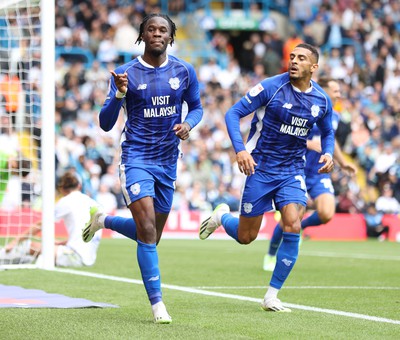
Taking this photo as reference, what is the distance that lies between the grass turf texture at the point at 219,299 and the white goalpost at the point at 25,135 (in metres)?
0.94

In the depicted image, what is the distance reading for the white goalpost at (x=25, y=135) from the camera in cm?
1259

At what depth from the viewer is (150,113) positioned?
305 inches

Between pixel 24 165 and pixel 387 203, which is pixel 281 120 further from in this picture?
pixel 387 203

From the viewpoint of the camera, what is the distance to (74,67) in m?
25.6

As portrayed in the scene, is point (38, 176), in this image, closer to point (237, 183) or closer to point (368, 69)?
point (237, 183)

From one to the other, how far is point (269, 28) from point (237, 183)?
7608 mm

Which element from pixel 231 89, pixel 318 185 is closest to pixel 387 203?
pixel 231 89

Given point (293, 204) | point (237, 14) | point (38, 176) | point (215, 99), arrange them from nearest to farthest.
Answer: point (293, 204) < point (38, 176) < point (215, 99) < point (237, 14)

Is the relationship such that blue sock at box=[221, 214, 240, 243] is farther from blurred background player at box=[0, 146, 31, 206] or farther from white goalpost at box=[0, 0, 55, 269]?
blurred background player at box=[0, 146, 31, 206]

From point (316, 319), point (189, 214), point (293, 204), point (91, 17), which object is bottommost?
point (189, 214)

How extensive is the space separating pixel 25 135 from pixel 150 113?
27.6 ft

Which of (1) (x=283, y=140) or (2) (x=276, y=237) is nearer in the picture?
(1) (x=283, y=140)

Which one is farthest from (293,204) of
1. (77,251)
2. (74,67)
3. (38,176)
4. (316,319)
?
(74,67)

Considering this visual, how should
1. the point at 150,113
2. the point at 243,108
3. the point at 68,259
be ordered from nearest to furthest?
the point at 150,113 → the point at 243,108 → the point at 68,259
